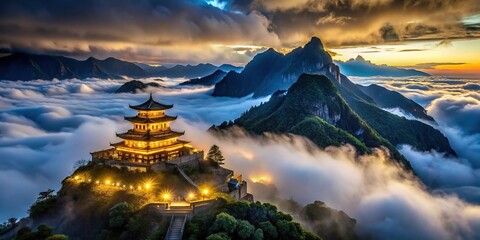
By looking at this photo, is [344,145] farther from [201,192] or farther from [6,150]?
[6,150]

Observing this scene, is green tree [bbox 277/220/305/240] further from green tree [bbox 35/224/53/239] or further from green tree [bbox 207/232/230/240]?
green tree [bbox 35/224/53/239]

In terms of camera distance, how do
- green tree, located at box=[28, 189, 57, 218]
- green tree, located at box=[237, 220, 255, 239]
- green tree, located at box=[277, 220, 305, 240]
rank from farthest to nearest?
green tree, located at box=[28, 189, 57, 218]
green tree, located at box=[277, 220, 305, 240]
green tree, located at box=[237, 220, 255, 239]

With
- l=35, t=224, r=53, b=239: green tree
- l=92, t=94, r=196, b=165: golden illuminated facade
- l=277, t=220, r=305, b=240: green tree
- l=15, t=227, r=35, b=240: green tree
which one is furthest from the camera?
l=92, t=94, r=196, b=165: golden illuminated facade

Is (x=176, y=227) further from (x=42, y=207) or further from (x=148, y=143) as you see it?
(x=42, y=207)

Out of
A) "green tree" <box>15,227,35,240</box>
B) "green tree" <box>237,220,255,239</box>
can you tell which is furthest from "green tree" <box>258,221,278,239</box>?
"green tree" <box>15,227,35,240</box>

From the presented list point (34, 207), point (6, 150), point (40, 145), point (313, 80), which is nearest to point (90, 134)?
point (40, 145)
